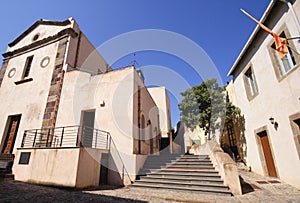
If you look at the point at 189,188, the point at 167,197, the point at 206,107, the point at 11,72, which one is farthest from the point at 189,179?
the point at 11,72

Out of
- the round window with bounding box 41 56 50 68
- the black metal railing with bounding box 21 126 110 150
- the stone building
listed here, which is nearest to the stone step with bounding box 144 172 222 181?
the stone building

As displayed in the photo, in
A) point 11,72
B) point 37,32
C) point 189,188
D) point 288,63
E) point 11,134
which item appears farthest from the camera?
point 37,32

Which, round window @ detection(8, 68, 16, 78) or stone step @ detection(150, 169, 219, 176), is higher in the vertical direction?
round window @ detection(8, 68, 16, 78)

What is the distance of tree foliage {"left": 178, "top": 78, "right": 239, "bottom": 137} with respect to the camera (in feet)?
32.7

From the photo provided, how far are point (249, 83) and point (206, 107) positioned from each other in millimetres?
2825

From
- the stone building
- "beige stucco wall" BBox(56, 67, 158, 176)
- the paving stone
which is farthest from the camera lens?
"beige stucco wall" BBox(56, 67, 158, 176)

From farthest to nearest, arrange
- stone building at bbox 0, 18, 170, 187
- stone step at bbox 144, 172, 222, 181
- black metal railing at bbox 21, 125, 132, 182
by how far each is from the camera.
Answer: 1. black metal railing at bbox 21, 125, 132, 182
2. stone building at bbox 0, 18, 170, 187
3. stone step at bbox 144, 172, 222, 181

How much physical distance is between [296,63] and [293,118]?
76.9 inches

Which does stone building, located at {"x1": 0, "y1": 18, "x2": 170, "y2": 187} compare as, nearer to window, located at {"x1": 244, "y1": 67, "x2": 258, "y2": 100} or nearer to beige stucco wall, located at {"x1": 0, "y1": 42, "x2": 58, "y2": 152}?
beige stucco wall, located at {"x1": 0, "y1": 42, "x2": 58, "y2": 152}

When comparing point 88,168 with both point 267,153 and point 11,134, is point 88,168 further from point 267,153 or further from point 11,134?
point 267,153

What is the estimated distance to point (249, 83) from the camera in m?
8.67

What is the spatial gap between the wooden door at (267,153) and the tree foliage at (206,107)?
7.73 ft

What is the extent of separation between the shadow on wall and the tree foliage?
0.54 m

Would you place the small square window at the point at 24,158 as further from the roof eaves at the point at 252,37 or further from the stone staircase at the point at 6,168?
the roof eaves at the point at 252,37
